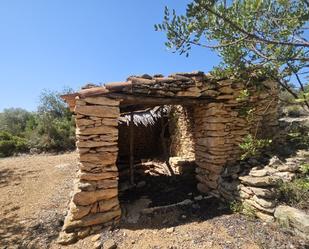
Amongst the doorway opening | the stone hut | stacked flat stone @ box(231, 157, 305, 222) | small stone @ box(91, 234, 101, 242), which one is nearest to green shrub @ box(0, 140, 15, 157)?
the doorway opening

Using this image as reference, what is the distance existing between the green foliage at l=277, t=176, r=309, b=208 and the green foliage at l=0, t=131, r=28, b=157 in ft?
44.7

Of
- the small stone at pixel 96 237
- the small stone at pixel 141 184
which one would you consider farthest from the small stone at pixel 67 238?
the small stone at pixel 141 184

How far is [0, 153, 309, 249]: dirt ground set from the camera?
3625 millimetres

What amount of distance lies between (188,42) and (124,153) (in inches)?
256

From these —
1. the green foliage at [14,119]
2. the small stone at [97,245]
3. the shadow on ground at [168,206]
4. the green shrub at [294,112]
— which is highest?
the green foliage at [14,119]

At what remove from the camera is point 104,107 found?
4.28 m

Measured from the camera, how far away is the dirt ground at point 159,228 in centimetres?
362

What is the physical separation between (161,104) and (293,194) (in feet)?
9.66

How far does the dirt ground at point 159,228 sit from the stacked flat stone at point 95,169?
0.91ft

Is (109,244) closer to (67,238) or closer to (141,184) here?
(67,238)

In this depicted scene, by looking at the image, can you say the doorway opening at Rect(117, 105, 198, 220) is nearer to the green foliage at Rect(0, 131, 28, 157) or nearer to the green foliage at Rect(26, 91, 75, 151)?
the green foliage at Rect(26, 91, 75, 151)

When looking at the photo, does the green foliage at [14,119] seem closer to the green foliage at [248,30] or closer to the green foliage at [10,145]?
the green foliage at [10,145]

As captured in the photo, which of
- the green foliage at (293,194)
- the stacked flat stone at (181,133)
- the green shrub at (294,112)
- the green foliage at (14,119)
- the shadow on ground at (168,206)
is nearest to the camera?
the green foliage at (293,194)

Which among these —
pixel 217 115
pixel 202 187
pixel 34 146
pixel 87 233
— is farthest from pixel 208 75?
pixel 34 146
